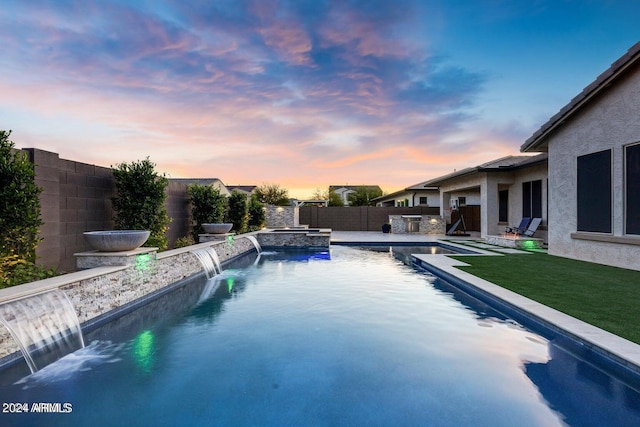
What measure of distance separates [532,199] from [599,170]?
5974mm

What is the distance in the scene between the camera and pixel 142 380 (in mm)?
3580

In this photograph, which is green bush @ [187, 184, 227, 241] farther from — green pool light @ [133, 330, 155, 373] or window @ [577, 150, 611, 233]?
window @ [577, 150, 611, 233]

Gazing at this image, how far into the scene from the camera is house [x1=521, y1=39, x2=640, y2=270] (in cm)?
809

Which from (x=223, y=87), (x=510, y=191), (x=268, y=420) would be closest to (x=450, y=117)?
Answer: (x=510, y=191)

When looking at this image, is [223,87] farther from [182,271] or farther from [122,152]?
[182,271]

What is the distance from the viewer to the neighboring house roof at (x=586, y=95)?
7719 mm

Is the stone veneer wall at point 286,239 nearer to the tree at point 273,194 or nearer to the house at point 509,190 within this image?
the house at point 509,190

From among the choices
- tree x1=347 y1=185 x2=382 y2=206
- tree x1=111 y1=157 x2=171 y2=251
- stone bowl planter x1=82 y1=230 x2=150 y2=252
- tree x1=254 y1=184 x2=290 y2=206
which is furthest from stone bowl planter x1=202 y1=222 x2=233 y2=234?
tree x1=347 y1=185 x2=382 y2=206

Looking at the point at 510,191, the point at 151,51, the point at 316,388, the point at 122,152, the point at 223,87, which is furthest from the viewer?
the point at 510,191

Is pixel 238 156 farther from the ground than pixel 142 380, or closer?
farther from the ground

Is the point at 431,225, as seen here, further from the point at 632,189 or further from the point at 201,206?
the point at 201,206

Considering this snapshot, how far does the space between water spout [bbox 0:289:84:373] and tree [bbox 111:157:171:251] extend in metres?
3.47

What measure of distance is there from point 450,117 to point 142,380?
17215mm

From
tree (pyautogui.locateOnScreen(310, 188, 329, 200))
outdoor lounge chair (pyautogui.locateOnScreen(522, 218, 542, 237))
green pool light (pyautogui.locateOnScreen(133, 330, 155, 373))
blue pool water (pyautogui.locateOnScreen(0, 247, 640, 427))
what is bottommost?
green pool light (pyautogui.locateOnScreen(133, 330, 155, 373))
